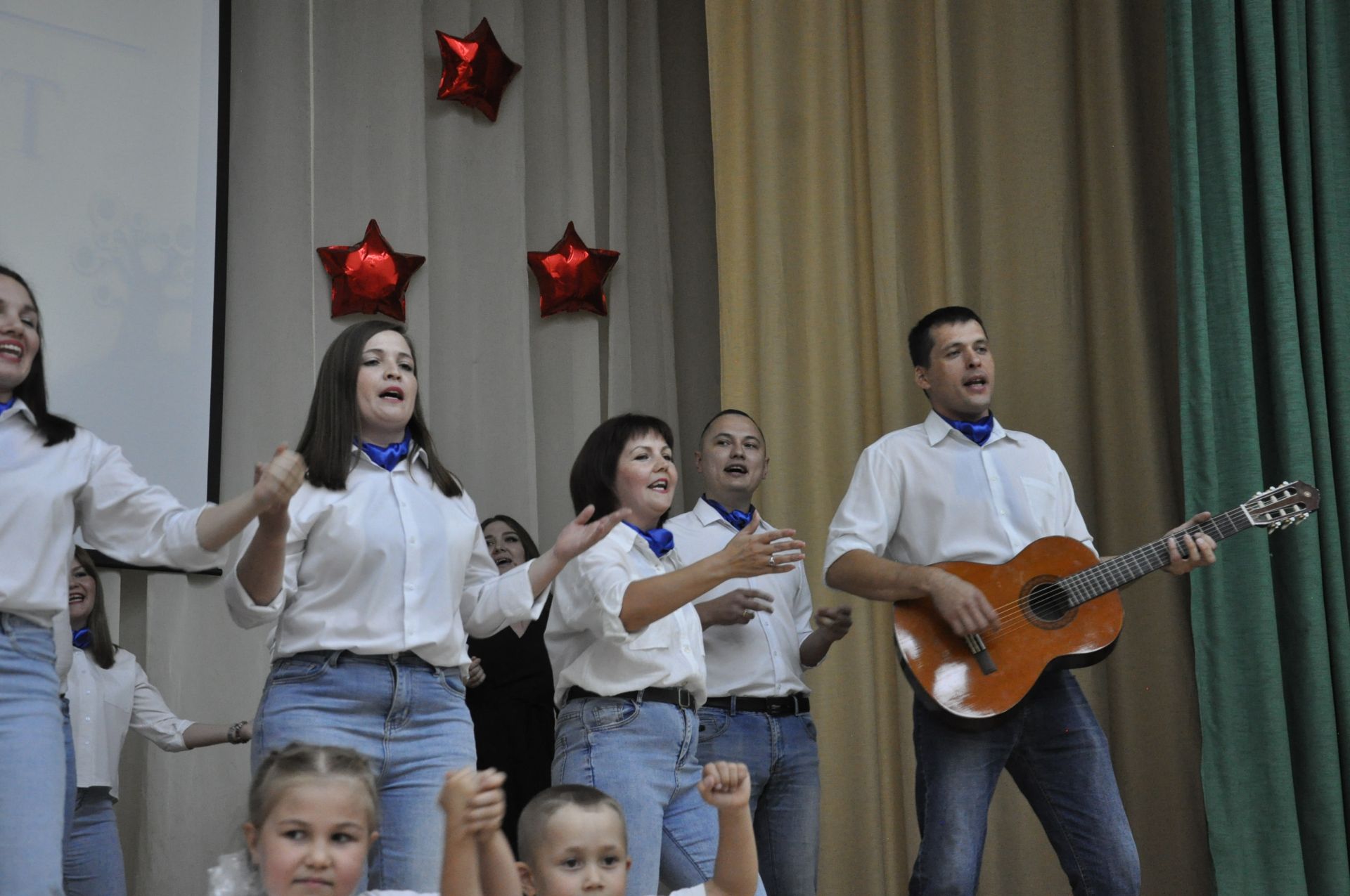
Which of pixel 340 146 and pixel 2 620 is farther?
pixel 340 146

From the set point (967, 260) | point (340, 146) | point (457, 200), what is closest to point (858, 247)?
point (967, 260)

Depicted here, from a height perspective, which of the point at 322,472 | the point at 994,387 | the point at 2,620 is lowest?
the point at 2,620

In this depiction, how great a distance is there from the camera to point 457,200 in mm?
4430

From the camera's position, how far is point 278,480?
6.62 feet

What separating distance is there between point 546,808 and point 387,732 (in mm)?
380

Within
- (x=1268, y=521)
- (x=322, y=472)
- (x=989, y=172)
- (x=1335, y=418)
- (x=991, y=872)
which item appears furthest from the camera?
(x=989, y=172)

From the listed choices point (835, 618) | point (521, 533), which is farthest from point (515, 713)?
point (835, 618)

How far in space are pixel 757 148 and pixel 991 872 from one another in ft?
7.87

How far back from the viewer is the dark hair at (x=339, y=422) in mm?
2441

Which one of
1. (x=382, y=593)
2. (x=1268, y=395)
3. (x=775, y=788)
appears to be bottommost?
(x=775, y=788)

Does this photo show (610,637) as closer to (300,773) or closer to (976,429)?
(300,773)

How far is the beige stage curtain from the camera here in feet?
12.4

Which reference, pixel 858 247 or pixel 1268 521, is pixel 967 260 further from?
pixel 1268 521

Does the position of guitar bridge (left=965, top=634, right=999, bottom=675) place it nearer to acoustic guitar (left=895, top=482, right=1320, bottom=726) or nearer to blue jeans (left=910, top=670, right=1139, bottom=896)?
acoustic guitar (left=895, top=482, right=1320, bottom=726)
